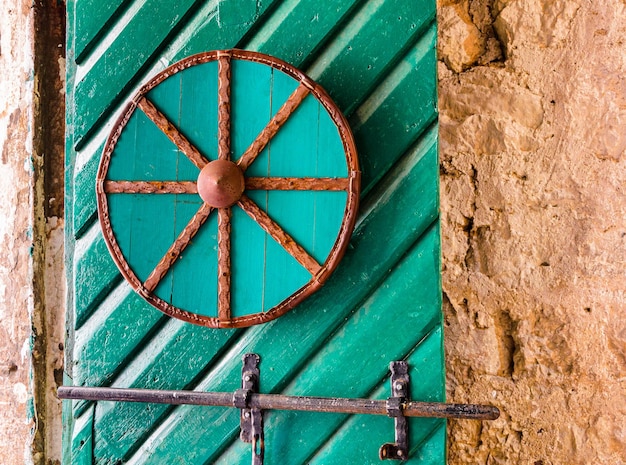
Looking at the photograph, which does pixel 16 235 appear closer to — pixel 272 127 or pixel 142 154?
pixel 142 154

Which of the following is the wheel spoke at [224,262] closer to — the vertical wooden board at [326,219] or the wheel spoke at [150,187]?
the wheel spoke at [150,187]

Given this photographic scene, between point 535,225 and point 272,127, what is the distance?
67 centimetres

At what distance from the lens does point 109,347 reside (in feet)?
6.00

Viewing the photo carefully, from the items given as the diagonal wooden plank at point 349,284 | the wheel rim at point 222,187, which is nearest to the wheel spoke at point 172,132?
the wheel rim at point 222,187

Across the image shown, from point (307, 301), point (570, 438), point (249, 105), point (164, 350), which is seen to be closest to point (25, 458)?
point (164, 350)

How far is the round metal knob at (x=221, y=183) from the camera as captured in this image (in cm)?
156

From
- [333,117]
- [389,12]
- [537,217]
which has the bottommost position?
[537,217]

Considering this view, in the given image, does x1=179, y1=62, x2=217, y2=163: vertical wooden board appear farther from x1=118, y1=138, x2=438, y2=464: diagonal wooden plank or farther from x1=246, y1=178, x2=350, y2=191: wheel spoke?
x1=118, y1=138, x2=438, y2=464: diagonal wooden plank

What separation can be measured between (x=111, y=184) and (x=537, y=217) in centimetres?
105

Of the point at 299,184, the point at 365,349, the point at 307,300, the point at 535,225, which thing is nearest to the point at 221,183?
the point at 299,184

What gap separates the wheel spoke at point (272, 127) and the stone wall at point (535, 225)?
383 millimetres

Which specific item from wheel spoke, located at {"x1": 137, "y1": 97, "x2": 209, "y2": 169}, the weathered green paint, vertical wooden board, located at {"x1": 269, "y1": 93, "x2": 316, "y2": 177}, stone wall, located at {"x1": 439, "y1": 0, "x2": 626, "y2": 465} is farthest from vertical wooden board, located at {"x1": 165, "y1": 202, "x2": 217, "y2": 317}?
stone wall, located at {"x1": 439, "y1": 0, "x2": 626, "y2": 465}

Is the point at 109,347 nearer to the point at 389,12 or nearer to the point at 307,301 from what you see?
the point at 307,301

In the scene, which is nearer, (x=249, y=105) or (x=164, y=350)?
(x=249, y=105)
